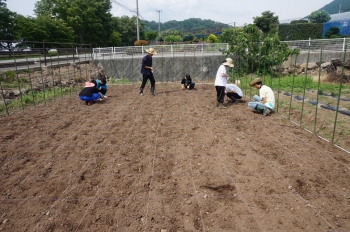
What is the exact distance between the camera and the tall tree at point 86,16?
28.9 metres

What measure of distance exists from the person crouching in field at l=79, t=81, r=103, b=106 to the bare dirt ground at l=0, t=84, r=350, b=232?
4.97 ft

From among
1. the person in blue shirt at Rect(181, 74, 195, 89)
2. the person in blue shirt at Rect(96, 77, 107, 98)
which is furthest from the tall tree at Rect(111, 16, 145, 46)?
the person in blue shirt at Rect(96, 77, 107, 98)

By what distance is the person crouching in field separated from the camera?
632 centimetres

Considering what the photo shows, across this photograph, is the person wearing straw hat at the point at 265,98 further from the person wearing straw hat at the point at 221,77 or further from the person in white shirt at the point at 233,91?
the person in white shirt at the point at 233,91

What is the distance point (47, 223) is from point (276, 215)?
202 cm

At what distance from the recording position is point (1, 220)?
2172mm

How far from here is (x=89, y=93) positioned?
6.34m

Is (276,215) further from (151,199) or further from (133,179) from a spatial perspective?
(133,179)

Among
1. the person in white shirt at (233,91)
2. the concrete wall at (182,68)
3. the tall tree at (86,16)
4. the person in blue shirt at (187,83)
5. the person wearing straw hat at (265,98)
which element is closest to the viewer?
the person wearing straw hat at (265,98)

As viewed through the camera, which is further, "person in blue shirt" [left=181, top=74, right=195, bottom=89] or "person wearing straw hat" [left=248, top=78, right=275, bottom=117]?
"person in blue shirt" [left=181, top=74, right=195, bottom=89]

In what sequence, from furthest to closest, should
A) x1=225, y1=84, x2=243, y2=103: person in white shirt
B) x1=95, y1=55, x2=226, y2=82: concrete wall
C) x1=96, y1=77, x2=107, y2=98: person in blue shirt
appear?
x1=95, y1=55, x2=226, y2=82: concrete wall → x1=96, y1=77, x2=107, y2=98: person in blue shirt → x1=225, y1=84, x2=243, y2=103: person in white shirt

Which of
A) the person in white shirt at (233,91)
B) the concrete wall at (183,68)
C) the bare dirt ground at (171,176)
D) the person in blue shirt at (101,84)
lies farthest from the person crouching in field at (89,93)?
the concrete wall at (183,68)

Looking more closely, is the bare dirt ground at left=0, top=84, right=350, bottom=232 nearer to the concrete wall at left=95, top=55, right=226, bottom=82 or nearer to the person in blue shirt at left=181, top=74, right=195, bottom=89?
the person in blue shirt at left=181, top=74, right=195, bottom=89

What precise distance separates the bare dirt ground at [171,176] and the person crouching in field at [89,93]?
4.97 ft
